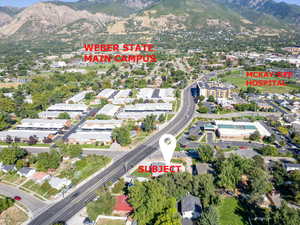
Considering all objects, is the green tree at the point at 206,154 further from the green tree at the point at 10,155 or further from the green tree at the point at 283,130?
the green tree at the point at 10,155

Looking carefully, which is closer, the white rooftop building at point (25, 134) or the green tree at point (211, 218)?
the green tree at point (211, 218)

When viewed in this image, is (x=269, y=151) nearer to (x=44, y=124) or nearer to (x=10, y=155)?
(x=10, y=155)

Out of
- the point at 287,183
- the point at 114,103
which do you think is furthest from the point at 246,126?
the point at 114,103

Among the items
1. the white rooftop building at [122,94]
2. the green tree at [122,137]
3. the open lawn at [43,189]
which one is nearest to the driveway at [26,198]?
the open lawn at [43,189]

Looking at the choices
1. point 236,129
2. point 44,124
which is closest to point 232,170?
point 236,129

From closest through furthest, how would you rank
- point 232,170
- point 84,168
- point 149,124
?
point 232,170 → point 84,168 → point 149,124

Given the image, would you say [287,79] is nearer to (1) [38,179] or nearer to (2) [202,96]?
(2) [202,96]
